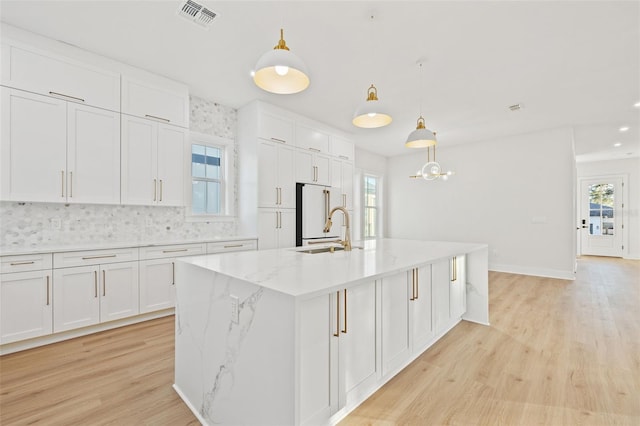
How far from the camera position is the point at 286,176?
14.5 feet

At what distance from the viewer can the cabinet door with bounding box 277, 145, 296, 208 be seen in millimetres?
4332

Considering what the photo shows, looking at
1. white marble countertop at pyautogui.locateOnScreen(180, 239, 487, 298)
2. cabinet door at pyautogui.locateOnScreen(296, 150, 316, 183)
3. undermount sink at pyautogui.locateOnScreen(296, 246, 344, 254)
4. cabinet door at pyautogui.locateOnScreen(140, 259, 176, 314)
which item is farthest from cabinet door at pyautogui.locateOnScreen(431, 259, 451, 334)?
cabinet door at pyautogui.locateOnScreen(140, 259, 176, 314)

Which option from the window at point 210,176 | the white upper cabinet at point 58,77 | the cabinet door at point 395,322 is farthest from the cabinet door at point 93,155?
the cabinet door at point 395,322

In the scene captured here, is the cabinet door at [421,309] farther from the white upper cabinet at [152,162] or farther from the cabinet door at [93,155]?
the cabinet door at [93,155]

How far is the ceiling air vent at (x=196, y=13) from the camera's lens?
2280 millimetres

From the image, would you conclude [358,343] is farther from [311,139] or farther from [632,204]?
[632,204]

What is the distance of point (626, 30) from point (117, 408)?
4.90m

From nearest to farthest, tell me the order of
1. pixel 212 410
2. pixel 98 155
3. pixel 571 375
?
1. pixel 212 410
2. pixel 571 375
3. pixel 98 155

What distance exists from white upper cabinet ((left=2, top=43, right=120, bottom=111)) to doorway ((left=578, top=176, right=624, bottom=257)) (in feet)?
36.5

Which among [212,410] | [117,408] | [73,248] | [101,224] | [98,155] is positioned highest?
[98,155]

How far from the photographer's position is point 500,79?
Answer: 342 centimetres

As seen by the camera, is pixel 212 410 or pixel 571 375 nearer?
pixel 212 410

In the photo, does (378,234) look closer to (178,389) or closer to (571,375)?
(571,375)

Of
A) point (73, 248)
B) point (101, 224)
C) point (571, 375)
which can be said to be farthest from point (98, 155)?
point (571, 375)
